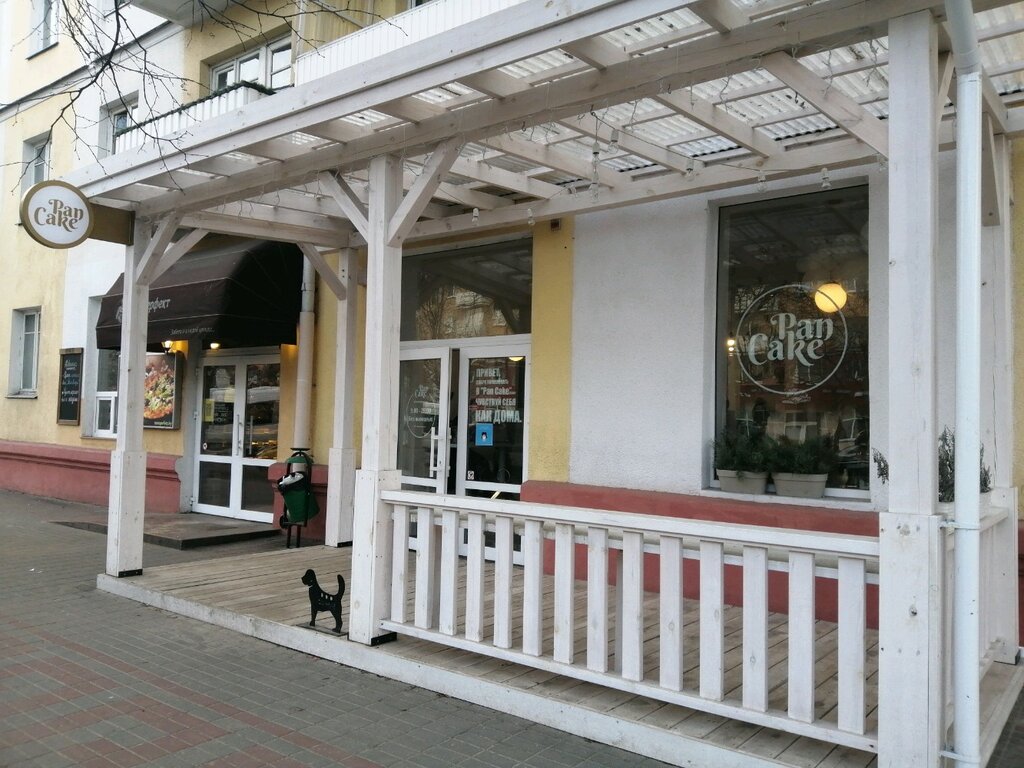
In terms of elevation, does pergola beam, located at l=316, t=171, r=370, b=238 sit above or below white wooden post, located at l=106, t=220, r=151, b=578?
above

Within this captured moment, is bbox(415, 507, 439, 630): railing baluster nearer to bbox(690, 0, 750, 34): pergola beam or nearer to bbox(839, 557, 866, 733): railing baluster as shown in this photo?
bbox(839, 557, 866, 733): railing baluster

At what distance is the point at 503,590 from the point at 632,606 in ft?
2.51

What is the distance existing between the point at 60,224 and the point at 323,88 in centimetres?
278

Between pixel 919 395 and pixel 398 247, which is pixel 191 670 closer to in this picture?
pixel 398 247

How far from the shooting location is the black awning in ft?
28.0

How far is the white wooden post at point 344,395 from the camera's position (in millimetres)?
8070

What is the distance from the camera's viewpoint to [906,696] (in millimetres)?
3023

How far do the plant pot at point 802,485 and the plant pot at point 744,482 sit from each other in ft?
0.48

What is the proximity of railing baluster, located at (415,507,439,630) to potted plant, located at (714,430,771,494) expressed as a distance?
234cm

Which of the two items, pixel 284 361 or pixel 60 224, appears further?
pixel 284 361

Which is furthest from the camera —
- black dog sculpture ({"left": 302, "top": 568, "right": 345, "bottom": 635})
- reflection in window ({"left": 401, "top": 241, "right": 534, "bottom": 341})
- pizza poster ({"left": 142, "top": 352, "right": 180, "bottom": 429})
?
pizza poster ({"left": 142, "top": 352, "right": 180, "bottom": 429})

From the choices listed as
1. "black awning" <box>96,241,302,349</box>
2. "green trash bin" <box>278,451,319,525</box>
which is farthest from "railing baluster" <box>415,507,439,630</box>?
"black awning" <box>96,241,302,349</box>

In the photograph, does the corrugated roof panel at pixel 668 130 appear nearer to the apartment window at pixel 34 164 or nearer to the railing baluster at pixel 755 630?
the railing baluster at pixel 755 630

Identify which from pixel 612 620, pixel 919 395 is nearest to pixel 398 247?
pixel 612 620
